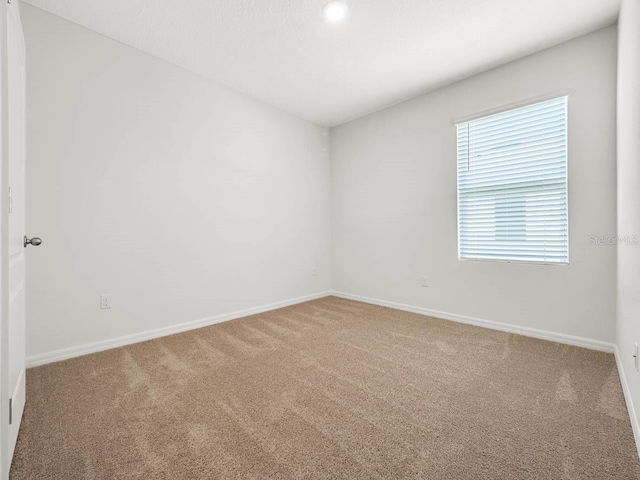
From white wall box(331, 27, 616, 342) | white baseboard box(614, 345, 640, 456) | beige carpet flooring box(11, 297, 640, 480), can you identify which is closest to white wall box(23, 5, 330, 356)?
beige carpet flooring box(11, 297, 640, 480)

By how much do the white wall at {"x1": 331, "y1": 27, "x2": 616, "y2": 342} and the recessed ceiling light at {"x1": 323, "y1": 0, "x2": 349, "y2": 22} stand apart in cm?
169

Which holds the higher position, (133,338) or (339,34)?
(339,34)

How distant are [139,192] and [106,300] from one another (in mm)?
1012

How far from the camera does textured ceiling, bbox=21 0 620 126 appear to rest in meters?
2.17

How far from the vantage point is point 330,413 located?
159 cm

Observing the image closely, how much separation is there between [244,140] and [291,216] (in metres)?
1.19

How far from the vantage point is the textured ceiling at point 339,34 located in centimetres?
217

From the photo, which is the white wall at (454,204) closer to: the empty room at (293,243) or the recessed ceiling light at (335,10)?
the empty room at (293,243)

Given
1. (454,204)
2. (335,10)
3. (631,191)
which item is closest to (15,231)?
(335,10)

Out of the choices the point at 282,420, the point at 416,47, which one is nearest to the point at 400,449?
the point at 282,420

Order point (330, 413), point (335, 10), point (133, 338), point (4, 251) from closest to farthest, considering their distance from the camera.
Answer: point (4, 251) → point (330, 413) → point (335, 10) → point (133, 338)

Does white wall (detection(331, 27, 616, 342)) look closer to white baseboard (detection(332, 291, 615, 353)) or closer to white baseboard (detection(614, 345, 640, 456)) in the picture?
white baseboard (detection(332, 291, 615, 353))

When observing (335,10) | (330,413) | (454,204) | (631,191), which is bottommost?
(330,413)

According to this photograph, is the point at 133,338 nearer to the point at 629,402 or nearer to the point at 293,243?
the point at 293,243
